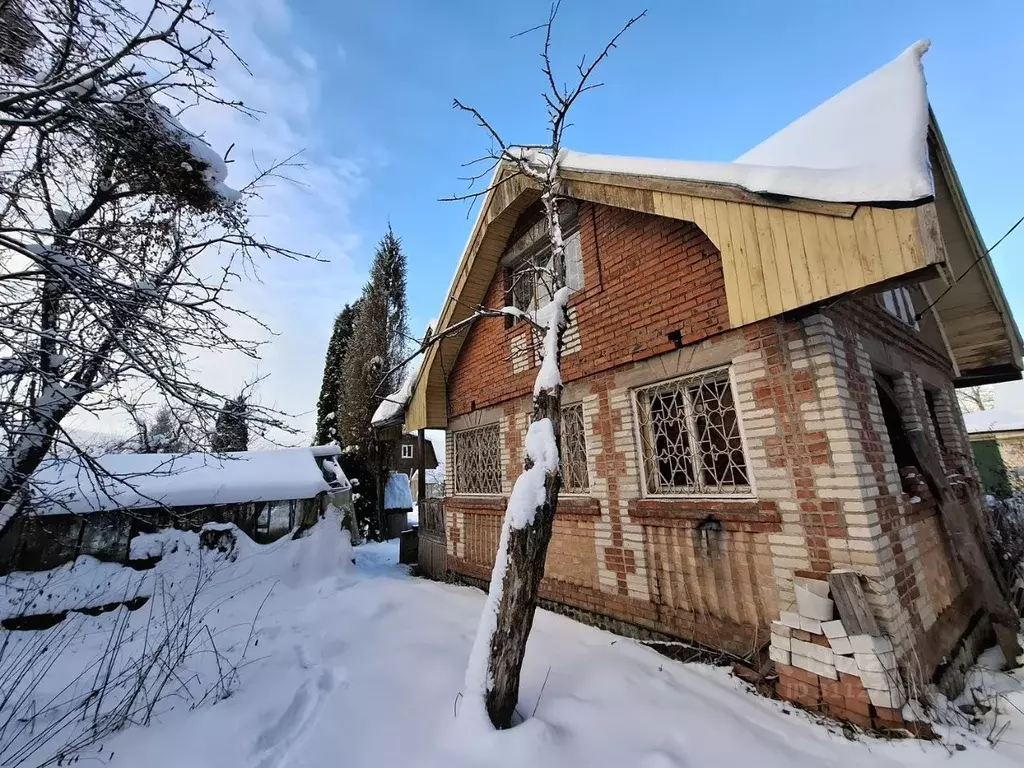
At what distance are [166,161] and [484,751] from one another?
5.57 metres

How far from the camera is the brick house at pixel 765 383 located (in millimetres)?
3398

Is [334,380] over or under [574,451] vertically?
over

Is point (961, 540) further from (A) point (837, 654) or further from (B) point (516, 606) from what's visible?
(B) point (516, 606)

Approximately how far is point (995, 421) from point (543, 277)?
22183 millimetres

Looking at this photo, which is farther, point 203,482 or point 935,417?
point 203,482

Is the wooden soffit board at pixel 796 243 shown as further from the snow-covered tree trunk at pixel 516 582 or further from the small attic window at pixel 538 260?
the snow-covered tree trunk at pixel 516 582

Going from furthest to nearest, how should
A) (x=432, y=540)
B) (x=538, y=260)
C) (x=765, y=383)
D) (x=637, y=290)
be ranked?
1. (x=432, y=540)
2. (x=538, y=260)
3. (x=637, y=290)
4. (x=765, y=383)

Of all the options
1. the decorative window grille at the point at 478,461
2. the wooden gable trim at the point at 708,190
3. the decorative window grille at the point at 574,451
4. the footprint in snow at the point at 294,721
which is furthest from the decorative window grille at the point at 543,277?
the footprint in snow at the point at 294,721

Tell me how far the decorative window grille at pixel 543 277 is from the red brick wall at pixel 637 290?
0.25m

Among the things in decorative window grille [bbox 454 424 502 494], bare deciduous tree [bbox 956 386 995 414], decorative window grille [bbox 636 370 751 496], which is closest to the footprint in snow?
decorative window grille [bbox 636 370 751 496]

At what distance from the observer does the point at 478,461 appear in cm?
812

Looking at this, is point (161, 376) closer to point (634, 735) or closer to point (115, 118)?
point (115, 118)

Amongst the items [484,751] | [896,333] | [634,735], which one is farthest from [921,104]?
[484,751]

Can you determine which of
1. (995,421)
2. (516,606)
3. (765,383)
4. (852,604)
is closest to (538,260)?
(765,383)
